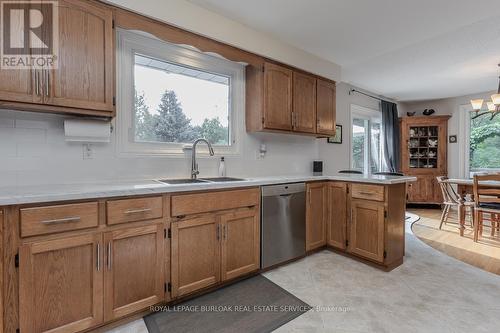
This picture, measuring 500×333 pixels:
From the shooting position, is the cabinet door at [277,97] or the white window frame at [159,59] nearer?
the white window frame at [159,59]

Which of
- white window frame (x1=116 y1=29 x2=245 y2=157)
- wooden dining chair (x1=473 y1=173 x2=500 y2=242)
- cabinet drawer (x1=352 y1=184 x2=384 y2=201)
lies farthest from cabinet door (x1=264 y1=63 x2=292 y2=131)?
wooden dining chair (x1=473 y1=173 x2=500 y2=242)

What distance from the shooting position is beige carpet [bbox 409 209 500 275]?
8.63 ft

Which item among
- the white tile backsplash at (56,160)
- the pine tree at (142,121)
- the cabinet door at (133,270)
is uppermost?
the pine tree at (142,121)

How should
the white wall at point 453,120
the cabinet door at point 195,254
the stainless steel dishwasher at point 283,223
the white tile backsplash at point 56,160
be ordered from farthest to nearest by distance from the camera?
the white wall at point 453,120
the stainless steel dishwasher at point 283,223
the cabinet door at point 195,254
the white tile backsplash at point 56,160

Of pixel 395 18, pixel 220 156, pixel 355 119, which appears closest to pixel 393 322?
pixel 220 156

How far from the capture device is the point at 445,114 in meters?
5.42

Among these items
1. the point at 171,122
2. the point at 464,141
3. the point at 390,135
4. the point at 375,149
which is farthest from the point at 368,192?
the point at 464,141

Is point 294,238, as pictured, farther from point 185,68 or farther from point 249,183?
point 185,68

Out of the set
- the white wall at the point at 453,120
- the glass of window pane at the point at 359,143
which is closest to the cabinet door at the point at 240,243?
the glass of window pane at the point at 359,143

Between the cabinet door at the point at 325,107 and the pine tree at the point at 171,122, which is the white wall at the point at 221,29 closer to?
the cabinet door at the point at 325,107

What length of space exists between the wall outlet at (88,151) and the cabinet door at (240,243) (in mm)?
1145

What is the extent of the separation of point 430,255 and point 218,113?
293 centimetres

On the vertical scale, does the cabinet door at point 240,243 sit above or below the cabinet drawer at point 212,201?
below

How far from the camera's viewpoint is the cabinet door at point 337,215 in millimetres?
2719
